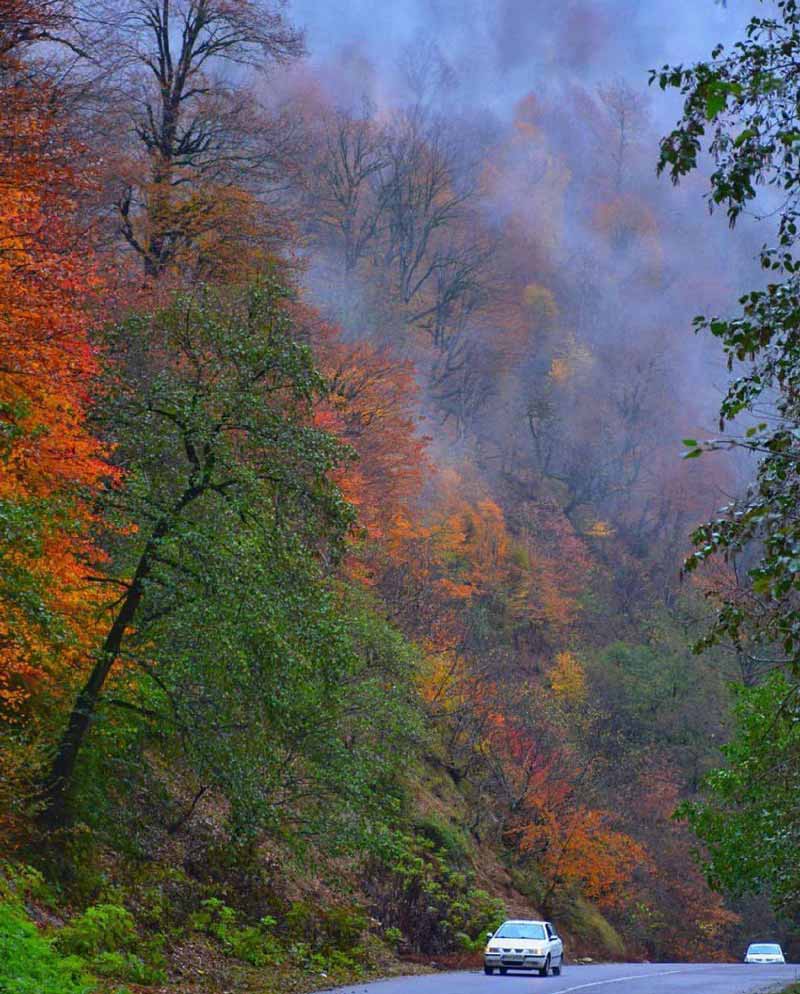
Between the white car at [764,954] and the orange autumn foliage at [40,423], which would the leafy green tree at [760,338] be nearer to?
the orange autumn foliage at [40,423]

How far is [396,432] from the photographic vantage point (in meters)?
42.1

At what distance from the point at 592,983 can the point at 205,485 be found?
513 inches

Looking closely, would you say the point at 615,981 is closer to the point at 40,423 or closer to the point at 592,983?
the point at 592,983

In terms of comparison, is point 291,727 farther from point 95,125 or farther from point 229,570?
point 95,125

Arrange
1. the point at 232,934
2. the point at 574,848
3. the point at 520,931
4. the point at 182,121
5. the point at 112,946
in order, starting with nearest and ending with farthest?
the point at 112,946
the point at 232,934
the point at 520,931
the point at 182,121
the point at 574,848

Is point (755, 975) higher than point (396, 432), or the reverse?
point (396, 432)

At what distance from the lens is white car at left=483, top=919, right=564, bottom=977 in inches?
997

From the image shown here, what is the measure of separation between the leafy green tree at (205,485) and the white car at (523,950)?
1143 centimetres

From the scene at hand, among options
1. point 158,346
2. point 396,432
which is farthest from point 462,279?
point 158,346

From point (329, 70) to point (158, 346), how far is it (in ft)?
393

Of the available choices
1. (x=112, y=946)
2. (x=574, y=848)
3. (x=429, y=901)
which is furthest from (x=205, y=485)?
(x=574, y=848)

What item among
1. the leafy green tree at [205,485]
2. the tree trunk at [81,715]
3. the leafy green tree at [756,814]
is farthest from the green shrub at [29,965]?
the leafy green tree at [756,814]

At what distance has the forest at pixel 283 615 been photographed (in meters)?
14.4

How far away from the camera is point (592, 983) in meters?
23.3
